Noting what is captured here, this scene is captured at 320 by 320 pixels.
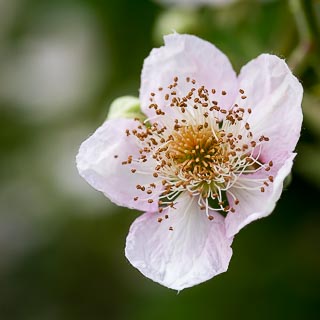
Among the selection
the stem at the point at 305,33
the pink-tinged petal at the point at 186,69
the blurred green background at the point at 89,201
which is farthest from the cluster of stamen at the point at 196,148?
the blurred green background at the point at 89,201

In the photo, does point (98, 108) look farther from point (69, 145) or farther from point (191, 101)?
point (191, 101)

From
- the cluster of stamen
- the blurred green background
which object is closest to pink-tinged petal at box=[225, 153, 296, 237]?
the cluster of stamen

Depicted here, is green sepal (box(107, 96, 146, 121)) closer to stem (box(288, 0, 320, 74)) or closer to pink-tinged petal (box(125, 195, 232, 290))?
pink-tinged petal (box(125, 195, 232, 290))

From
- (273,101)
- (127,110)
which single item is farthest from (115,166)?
(273,101)

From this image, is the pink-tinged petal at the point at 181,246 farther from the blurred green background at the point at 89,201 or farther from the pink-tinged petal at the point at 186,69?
the blurred green background at the point at 89,201

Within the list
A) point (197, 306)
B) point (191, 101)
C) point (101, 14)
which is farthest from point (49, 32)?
point (191, 101)

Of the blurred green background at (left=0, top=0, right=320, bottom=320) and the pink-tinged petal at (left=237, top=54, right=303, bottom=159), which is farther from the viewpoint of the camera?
the blurred green background at (left=0, top=0, right=320, bottom=320)

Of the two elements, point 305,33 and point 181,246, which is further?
point 305,33

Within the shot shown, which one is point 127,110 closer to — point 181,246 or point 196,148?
point 196,148
